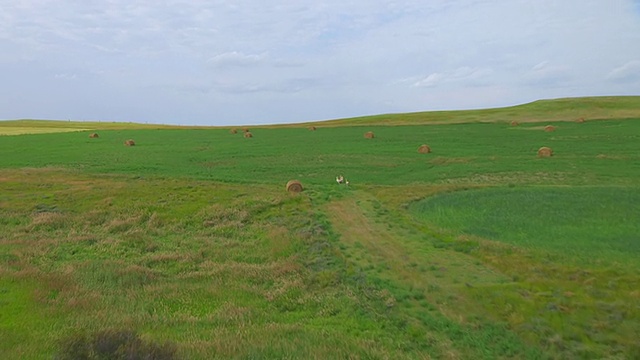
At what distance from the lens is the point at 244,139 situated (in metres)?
54.3

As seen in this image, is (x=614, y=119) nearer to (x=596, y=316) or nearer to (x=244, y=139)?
(x=244, y=139)

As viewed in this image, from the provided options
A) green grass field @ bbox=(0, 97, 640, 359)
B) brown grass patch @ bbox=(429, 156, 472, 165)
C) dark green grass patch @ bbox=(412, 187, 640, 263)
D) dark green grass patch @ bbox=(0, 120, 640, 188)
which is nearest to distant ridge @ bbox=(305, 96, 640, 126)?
dark green grass patch @ bbox=(0, 120, 640, 188)

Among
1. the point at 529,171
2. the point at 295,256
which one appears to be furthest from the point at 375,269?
the point at 529,171

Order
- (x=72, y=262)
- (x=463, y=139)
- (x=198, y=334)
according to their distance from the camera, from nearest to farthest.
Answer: (x=198, y=334) < (x=72, y=262) < (x=463, y=139)

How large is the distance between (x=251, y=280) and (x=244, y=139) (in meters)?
40.8

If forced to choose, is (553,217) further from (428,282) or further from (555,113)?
(555,113)

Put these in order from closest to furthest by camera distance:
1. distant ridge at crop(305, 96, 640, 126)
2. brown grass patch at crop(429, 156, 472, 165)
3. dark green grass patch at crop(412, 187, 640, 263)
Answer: dark green grass patch at crop(412, 187, 640, 263)
brown grass patch at crop(429, 156, 472, 165)
distant ridge at crop(305, 96, 640, 126)

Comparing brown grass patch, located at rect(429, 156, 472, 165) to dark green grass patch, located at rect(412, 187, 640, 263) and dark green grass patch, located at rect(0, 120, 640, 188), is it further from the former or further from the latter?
dark green grass patch, located at rect(412, 187, 640, 263)

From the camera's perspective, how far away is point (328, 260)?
15.8m

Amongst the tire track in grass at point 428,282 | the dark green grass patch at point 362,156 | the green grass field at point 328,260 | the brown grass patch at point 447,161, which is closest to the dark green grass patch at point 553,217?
the green grass field at point 328,260

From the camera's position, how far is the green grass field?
10078mm

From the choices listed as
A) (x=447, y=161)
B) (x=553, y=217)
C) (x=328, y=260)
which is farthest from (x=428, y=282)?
(x=447, y=161)

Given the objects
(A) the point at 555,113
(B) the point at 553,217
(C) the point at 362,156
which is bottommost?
(B) the point at 553,217

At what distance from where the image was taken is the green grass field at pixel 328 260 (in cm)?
1008
